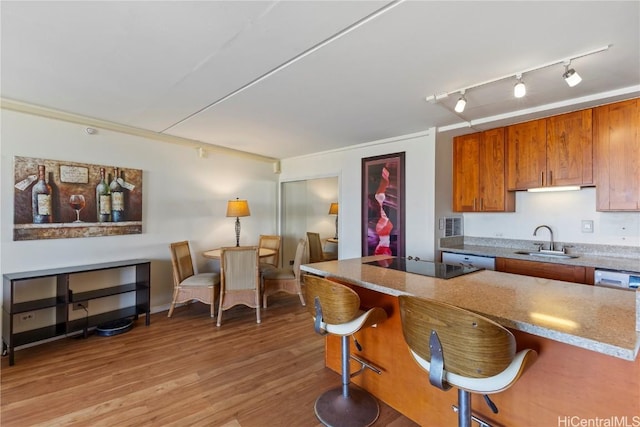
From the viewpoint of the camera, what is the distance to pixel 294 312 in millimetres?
3881

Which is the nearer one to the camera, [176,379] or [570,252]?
[176,379]

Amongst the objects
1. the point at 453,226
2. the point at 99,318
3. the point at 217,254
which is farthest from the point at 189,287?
the point at 453,226

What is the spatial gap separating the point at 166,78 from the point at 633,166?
388 cm

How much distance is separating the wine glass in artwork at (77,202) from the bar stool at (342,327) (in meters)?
2.89

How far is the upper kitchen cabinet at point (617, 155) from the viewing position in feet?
8.08

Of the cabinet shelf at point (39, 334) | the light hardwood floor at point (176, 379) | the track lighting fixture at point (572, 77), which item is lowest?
the light hardwood floor at point (176, 379)

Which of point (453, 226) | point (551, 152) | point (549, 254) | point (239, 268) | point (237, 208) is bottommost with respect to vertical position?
point (239, 268)

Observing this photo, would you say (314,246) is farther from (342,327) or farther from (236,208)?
(342,327)

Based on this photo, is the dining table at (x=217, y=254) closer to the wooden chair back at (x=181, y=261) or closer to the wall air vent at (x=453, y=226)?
the wooden chair back at (x=181, y=261)

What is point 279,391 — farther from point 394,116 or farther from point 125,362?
point 394,116

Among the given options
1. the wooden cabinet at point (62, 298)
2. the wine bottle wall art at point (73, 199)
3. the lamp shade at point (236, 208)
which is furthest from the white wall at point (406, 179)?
the wooden cabinet at point (62, 298)

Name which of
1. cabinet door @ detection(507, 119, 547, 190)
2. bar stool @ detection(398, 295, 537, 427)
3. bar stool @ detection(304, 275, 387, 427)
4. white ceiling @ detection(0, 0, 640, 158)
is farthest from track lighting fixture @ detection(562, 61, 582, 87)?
bar stool @ detection(304, 275, 387, 427)

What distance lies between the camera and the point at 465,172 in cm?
367

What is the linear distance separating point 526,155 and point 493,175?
38 cm
